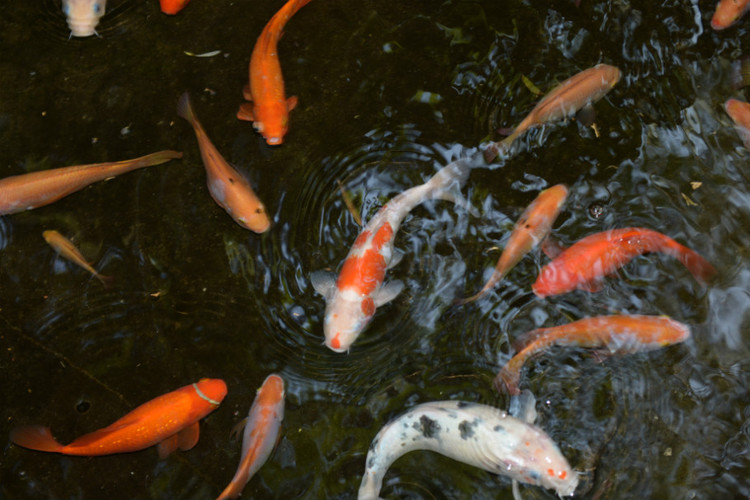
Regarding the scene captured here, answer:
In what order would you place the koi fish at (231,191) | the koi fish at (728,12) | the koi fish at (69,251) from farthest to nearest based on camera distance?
1. the koi fish at (728,12)
2. the koi fish at (69,251)
3. the koi fish at (231,191)

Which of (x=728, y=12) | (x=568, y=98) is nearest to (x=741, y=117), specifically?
(x=728, y=12)

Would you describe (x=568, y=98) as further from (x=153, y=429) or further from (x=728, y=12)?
(x=153, y=429)

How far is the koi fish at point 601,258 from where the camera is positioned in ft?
11.3

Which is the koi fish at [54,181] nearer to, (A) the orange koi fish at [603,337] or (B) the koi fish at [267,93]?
(B) the koi fish at [267,93]

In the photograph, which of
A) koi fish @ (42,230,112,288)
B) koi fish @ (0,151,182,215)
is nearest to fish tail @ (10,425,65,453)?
koi fish @ (42,230,112,288)

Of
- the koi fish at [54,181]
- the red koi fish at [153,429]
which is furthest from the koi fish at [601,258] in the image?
the koi fish at [54,181]

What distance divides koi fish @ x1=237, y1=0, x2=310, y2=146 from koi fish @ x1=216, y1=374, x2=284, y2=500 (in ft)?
4.61

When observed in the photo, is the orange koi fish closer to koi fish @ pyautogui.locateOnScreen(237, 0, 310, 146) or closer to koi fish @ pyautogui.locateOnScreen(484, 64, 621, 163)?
koi fish @ pyautogui.locateOnScreen(484, 64, 621, 163)

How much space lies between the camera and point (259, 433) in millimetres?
3395

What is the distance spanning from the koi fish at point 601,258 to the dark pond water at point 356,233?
0.27 feet

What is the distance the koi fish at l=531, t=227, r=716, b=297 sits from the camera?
345 centimetres

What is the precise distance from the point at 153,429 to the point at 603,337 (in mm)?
2243

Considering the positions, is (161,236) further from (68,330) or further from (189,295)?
(68,330)

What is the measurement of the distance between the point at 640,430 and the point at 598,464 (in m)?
0.28
